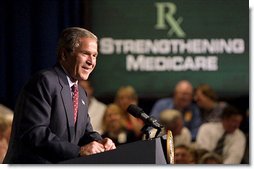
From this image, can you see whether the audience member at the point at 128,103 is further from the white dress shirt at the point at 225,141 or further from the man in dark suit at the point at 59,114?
the man in dark suit at the point at 59,114

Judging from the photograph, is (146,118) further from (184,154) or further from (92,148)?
(184,154)

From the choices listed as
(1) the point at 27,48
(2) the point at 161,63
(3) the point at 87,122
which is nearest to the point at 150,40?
(2) the point at 161,63

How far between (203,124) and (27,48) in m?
1.62

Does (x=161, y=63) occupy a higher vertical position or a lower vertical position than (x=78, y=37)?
lower

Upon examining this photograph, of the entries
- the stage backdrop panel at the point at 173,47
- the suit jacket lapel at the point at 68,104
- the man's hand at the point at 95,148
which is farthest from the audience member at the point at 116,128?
the man's hand at the point at 95,148

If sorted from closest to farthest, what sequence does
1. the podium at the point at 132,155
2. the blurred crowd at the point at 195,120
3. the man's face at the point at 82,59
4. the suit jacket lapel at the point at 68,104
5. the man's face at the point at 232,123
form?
the podium at the point at 132,155 → the suit jacket lapel at the point at 68,104 → the man's face at the point at 82,59 → the blurred crowd at the point at 195,120 → the man's face at the point at 232,123

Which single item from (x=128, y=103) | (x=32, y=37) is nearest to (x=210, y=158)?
(x=128, y=103)

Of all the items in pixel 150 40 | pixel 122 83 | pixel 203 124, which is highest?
pixel 150 40

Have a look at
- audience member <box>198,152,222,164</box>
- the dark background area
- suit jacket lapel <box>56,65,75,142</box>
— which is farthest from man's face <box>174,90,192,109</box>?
suit jacket lapel <box>56,65,75,142</box>

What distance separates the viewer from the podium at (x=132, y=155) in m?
2.55

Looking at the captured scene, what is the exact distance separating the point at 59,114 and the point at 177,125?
3106 mm

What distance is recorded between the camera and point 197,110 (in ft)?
19.1

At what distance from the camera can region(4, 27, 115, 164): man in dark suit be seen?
2.63m

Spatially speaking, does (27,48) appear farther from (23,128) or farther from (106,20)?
(23,128)
